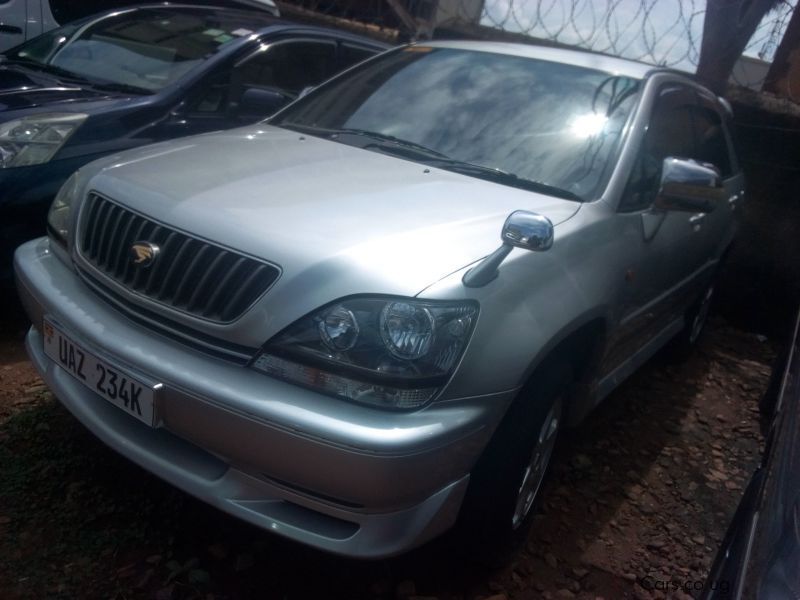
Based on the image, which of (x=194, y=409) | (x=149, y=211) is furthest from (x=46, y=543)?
(x=149, y=211)

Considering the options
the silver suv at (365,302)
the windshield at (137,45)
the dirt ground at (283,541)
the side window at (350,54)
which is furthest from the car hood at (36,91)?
the side window at (350,54)

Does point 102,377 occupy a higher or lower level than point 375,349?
lower

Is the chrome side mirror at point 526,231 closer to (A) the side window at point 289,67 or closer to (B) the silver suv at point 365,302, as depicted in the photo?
(B) the silver suv at point 365,302

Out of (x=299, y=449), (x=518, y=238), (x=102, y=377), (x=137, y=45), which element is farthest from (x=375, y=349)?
(x=137, y=45)

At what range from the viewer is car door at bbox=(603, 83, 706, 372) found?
9.80ft

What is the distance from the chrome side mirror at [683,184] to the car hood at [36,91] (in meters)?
2.70

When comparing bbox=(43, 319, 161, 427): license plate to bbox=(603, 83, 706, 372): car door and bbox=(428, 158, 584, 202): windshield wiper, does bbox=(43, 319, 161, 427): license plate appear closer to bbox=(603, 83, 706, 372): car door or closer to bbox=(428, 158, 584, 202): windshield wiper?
bbox=(428, 158, 584, 202): windshield wiper

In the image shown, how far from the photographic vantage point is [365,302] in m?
2.07

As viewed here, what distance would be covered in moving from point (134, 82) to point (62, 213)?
1.82 metres

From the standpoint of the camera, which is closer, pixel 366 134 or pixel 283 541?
pixel 283 541

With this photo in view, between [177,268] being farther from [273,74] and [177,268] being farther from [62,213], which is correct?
[273,74]

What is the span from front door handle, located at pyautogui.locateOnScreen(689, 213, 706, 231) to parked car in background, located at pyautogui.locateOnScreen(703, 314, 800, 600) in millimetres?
1568

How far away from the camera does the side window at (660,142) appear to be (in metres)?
3.06

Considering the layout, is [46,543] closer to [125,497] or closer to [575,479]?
[125,497]
